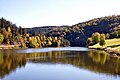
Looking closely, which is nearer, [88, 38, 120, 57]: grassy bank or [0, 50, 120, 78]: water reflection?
[0, 50, 120, 78]: water reflection

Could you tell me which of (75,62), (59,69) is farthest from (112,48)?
(59,69)

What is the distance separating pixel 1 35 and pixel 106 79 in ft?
497

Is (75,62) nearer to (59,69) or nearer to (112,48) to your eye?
(59,69)

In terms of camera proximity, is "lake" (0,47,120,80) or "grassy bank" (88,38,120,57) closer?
"lake" (0,47,120,80)

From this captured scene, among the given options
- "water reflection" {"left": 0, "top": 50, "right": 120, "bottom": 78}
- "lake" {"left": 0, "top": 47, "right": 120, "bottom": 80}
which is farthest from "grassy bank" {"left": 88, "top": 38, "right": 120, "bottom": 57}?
"lake" {"left": 0, "top": 47, "right": 120, "bottom": 80}

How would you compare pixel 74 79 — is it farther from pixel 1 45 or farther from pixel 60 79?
pixel 1 45

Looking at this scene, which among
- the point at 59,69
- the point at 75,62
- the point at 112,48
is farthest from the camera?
the point at 112,48

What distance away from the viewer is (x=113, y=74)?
5159cm

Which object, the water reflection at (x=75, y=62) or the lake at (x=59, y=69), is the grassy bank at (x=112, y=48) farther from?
the lake at (x=59, y=69)

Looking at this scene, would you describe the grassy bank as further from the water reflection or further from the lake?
the lake

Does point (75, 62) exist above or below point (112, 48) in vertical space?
below

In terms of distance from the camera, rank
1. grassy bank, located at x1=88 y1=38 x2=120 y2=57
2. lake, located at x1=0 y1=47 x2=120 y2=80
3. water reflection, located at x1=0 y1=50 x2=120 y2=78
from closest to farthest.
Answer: lake, located at x1=0 y1=47 x2=120 y2=80, water reflection, located at x1=0 y1=50 x2=120 y2=78, grassy bank, located at x1=88 y1=38 x2=120 y2=57

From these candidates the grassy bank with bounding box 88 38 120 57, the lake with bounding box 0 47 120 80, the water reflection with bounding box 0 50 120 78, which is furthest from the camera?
the grassy bank with bounding box 88 38 120 57

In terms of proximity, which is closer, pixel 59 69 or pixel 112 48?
pixel 59 69
